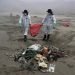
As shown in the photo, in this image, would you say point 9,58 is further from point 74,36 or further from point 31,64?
point 74,36

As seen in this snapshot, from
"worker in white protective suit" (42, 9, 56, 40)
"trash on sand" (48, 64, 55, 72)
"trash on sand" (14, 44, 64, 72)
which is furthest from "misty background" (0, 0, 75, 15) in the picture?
"trash on sand" (48, 64, 55, 72)

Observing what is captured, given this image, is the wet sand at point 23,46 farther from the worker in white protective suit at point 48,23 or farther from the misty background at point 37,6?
the misty background at point 37,6

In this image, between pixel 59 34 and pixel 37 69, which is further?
pixel 59 34

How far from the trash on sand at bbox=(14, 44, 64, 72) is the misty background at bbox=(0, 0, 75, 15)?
91.0 ft

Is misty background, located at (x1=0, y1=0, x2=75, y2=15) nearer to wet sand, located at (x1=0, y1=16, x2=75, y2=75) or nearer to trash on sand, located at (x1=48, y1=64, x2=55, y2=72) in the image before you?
wet sand, located at (x1=0, y1=16, x2=75, y2=75)

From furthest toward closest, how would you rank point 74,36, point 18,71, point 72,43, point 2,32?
point 2,32 < point 74,36 < point 72,43 < point 18,71

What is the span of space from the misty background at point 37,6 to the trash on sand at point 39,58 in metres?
27.7

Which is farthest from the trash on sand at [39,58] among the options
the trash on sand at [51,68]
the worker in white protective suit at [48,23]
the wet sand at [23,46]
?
the worker in white protective suit at [48,23]

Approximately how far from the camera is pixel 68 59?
608 inches

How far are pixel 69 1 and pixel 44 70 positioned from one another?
4133 cm

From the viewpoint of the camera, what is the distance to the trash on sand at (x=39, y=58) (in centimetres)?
1389

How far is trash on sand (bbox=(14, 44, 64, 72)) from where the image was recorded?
45.6ft

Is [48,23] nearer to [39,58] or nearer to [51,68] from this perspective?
[39,58]

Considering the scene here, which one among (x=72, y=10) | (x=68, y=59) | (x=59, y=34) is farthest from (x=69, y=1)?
(x=68, y=59)
